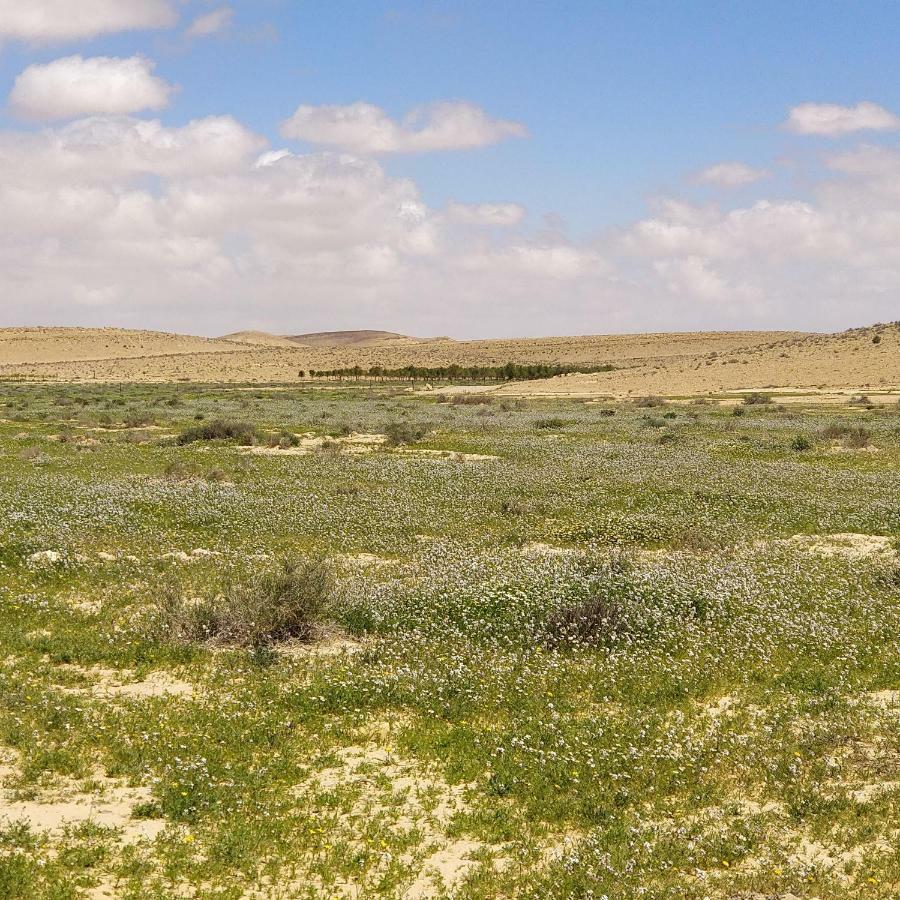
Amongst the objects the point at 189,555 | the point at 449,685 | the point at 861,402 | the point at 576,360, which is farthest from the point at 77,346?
the point at 449,685

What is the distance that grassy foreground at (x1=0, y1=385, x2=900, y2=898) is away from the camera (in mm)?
7297

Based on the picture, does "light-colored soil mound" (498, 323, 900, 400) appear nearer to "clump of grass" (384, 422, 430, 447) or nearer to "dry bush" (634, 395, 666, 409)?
"dry bush" (634, 395, 666, 409)

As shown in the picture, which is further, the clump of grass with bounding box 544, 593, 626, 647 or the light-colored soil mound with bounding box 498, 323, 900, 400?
the light-colored soil mound with bounding box 498, 323, 900, 400

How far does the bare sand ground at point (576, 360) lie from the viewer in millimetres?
83062

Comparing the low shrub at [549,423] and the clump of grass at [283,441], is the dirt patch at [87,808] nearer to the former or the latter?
the clump of grass at [283,441]

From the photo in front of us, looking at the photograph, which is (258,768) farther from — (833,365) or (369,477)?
(833,365)

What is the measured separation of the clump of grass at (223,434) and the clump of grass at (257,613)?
25164 millimetres

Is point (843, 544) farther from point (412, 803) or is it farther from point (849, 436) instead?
point (849, 436)

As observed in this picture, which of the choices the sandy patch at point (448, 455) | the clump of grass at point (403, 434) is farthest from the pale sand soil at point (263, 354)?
the sandy patch at point (448, 455)

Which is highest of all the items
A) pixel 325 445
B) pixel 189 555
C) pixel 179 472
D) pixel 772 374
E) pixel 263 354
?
pixel 263 354

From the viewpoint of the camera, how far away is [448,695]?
10773 mm

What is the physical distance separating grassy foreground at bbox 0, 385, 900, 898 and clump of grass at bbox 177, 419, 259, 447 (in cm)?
1411

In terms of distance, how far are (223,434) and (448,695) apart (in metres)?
30.7

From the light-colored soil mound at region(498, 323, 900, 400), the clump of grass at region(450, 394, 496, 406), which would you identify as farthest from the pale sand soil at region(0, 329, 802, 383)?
the clump of grass at region(450, 394, 496, 406)
